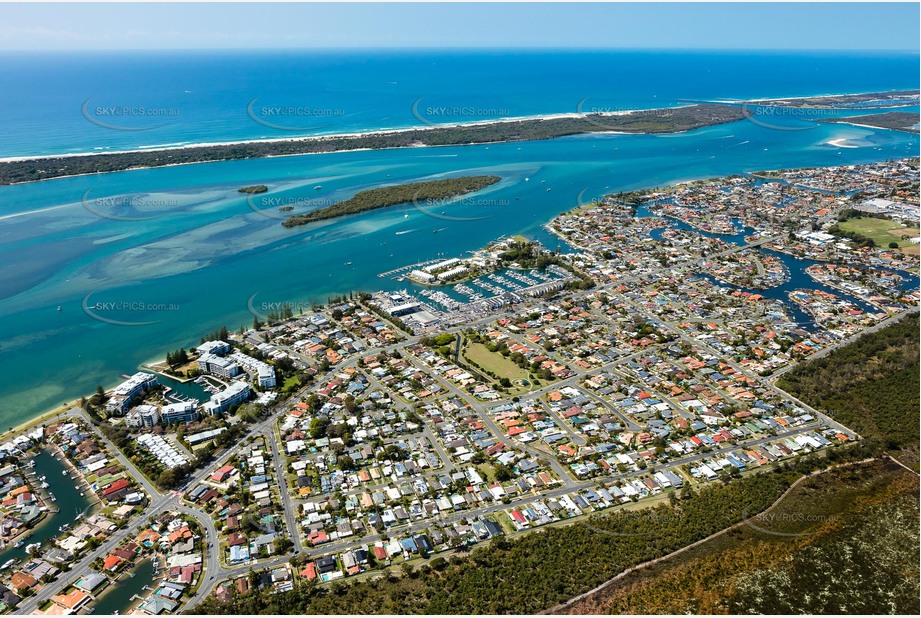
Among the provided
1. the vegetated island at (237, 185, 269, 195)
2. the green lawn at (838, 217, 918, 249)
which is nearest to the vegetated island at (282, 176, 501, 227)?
the vegetated island at (237, 185, 269, 195)

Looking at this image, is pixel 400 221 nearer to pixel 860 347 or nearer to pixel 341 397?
pixel 341 397

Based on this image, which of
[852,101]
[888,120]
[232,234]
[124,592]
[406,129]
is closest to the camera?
[124,592]

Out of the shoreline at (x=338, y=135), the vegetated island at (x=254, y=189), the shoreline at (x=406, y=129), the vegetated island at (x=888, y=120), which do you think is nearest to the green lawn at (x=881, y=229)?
the shoreline at (x=406, y=129)

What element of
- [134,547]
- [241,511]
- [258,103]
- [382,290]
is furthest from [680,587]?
[258,103]

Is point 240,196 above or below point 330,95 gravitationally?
below

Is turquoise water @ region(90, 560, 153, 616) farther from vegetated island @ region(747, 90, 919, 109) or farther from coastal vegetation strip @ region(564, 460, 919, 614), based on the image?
vegetated island @ region(747, 90, 919, 109)

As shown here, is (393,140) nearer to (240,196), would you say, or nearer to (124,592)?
(240,196)

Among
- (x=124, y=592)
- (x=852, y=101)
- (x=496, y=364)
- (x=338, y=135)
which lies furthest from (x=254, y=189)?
(x=852, y=101)
